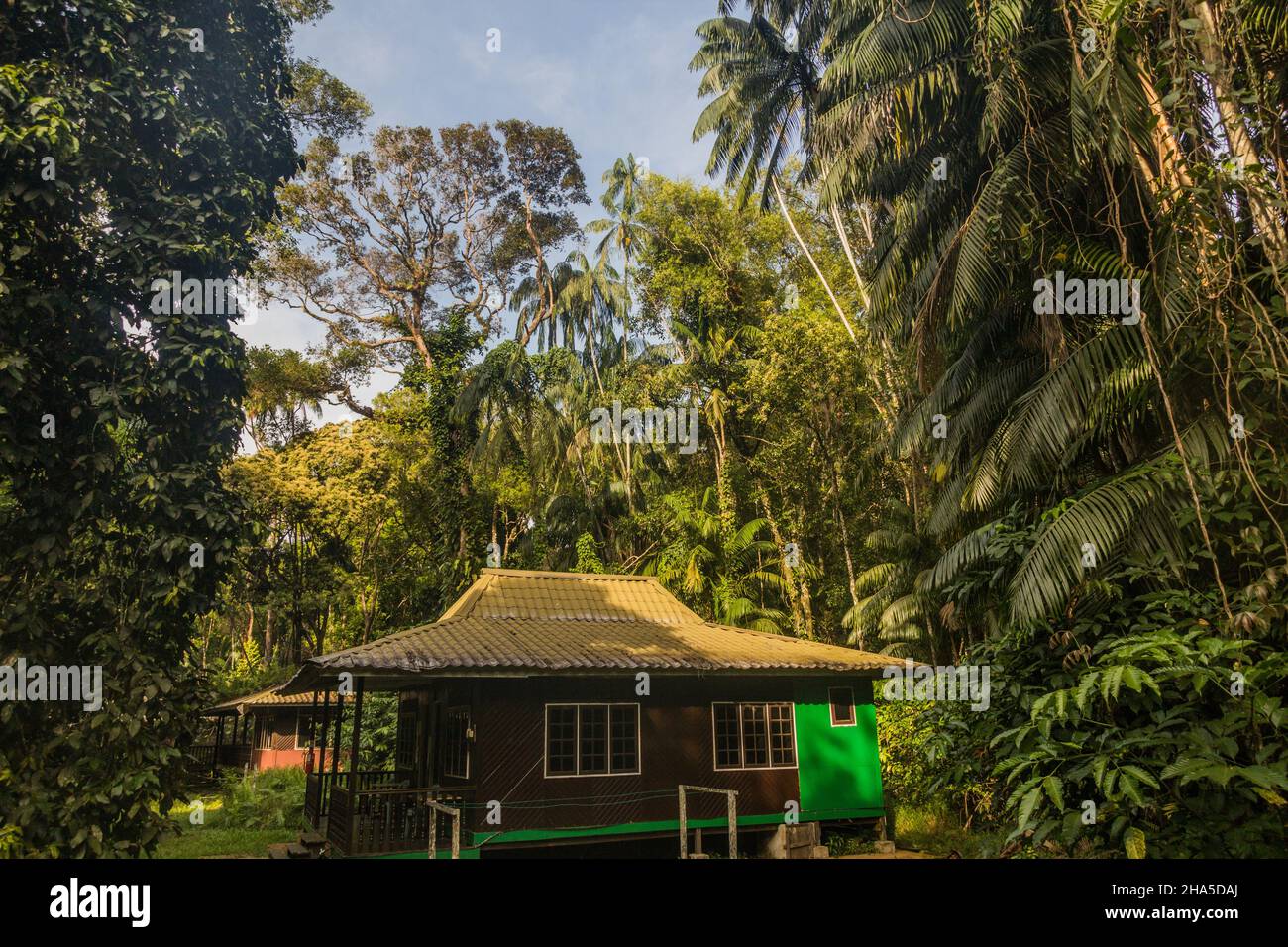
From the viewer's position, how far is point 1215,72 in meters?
6.20

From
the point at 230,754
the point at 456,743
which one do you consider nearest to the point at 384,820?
the point at 456,743

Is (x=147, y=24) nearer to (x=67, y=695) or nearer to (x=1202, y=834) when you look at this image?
(x=67, y=695)

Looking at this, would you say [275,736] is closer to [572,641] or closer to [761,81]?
[572,641]

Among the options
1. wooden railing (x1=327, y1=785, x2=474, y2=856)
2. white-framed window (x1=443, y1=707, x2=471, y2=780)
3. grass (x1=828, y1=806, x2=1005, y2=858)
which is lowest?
→ grass (x1=828, y1=806, x2=1005, y2=858)

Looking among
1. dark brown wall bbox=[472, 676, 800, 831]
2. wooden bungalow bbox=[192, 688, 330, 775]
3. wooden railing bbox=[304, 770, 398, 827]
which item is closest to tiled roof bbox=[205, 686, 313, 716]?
wooden bungalow bbox=[192, 688, 330, 775]

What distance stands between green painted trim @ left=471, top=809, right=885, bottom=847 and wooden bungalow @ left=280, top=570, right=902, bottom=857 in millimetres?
28

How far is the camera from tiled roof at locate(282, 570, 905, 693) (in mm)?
12711

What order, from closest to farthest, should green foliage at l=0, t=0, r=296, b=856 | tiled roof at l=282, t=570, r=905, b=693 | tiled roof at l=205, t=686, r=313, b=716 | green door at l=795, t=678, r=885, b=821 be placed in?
1. green foliage at l=0, t=0, r=296, b=856
2. tiled roof at l=282, t=570, r=905, b=693
3. green door at l=795, t=678, r=885, b=821
4. tiled roof at l=205, t=686, r=313, b=716

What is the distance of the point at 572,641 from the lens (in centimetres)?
1482

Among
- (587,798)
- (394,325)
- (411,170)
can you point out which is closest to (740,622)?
(587,798)

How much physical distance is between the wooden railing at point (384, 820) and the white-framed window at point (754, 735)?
4960mm

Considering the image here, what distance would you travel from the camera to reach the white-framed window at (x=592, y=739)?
14.0m

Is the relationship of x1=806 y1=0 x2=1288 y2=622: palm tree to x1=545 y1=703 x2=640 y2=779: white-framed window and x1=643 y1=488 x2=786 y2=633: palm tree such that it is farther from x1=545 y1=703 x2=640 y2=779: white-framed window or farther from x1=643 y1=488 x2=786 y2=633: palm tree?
x1=643 y1=488 x2=786 y2=633: palm tree

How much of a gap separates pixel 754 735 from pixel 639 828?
9.83 ft
